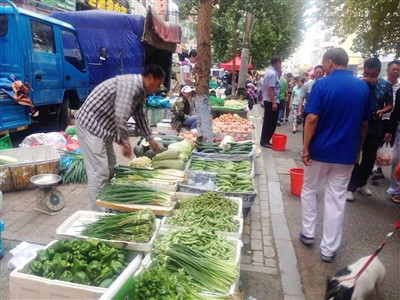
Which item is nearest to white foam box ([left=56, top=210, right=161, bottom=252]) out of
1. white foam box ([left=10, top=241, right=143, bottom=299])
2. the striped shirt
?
white foam box ([left=10, top=241, right=143, bottom=299])

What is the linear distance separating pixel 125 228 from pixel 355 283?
77.2 inches

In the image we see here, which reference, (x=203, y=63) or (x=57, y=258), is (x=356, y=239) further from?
(x=57, y=258)

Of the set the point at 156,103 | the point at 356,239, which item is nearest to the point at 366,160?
the point at 356,239

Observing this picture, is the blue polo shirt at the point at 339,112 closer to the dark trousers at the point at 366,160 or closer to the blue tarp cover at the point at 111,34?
the dark trousers at the point at 366,160

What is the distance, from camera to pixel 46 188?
4492mm

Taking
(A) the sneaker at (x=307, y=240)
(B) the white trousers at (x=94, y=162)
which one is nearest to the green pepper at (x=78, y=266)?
(B) the white trousers at (x=94, y=162)

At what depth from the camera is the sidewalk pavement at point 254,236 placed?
3.33 meters

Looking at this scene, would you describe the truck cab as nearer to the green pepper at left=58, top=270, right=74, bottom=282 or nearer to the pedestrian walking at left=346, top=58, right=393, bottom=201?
the green pepper at left=58, top=270, right=74, bottom=282

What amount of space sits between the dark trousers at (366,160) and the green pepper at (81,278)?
452cm

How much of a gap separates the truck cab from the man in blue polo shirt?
537 centimetres

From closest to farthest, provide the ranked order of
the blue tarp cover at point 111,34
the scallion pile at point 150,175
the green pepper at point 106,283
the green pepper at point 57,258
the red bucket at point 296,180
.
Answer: the green pepper at point 106,283 → the green pepper at point 57,258 → the scallion pile at point 150,175 → the red bucket at point 296,180 → the blue tarp cover at point 111,34

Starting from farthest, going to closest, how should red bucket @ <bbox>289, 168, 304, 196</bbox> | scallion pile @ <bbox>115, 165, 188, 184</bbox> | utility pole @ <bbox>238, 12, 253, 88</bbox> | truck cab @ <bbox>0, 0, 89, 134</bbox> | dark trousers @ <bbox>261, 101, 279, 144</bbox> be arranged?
utility pole @ <bbox>238, 12, 253, 88</bbox> → dark trousers @ <bbox>261, 101, 279, 144</bbox> → truck cab @ <bbox>0, 0, 89, 134</bbox> → red bucket @ <bbox>289, 168, 304, 196</bbox> → scallion pile @ <bbox>115, 165, 188, 184</bbox>

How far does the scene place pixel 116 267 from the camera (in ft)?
8.62

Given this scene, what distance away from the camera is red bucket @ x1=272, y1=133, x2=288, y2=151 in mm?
8898
